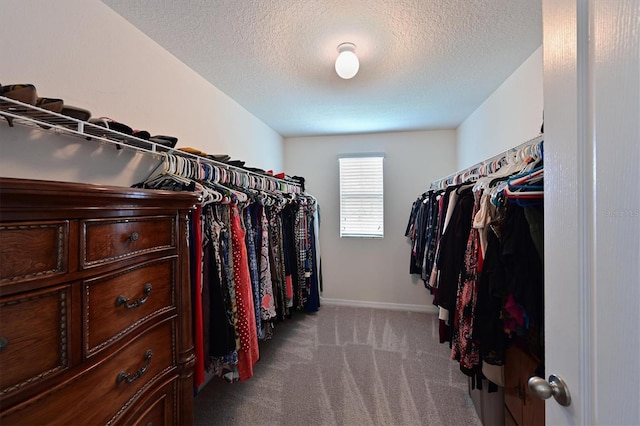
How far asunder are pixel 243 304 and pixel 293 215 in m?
1.19

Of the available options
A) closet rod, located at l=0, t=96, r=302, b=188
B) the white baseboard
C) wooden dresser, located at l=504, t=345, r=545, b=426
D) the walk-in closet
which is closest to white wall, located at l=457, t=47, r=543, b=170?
the walk-in closet

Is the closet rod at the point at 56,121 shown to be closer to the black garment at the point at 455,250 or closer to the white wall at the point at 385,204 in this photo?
the black garment at the point at 455,250

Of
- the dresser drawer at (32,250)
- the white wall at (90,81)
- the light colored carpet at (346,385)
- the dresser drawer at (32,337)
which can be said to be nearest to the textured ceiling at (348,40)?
the white wall at (90,81)

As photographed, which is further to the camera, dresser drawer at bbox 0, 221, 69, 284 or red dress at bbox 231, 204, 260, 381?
red dress at bbox 231, 204, 260, 381

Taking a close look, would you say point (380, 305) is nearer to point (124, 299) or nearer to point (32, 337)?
point (124, 299)

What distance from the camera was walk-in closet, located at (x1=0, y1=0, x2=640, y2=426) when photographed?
0.50 m

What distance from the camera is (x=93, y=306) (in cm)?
69

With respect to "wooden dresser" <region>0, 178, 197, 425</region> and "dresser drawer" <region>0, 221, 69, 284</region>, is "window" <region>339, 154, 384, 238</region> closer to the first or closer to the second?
"wooden dresser" <region>0, 178, 197, 425</region>

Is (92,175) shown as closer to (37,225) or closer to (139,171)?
(139,171)

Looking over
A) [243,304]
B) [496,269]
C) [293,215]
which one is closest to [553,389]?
[496,269]

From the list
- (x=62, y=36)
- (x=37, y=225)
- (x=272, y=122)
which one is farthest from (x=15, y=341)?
(x=272, y=122)

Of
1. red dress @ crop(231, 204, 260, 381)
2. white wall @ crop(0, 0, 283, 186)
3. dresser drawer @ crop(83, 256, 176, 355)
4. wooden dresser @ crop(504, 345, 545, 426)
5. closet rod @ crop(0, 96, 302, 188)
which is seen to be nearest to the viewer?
dresser drawer @ crop(83, 256, 176, 355)

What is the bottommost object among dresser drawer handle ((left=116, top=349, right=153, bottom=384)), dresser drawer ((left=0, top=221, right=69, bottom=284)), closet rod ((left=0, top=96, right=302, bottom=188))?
dresser drawer handle ((left=116, top=349, right=153, bottom=384))

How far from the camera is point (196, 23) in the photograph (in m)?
1.40
